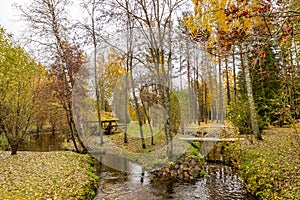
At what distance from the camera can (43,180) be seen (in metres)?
5.46

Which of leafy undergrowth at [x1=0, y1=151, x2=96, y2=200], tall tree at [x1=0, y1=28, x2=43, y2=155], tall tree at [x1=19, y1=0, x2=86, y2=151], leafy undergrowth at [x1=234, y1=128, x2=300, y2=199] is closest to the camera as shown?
leafy undergrowth at [x1=234, y1=128, x2=300, y2=199]

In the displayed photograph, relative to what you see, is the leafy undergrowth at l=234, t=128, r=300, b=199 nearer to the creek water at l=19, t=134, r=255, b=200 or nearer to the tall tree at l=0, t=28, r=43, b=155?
the creek water at l=19, t=134, r=255, b=200

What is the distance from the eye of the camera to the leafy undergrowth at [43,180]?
15.2 ft

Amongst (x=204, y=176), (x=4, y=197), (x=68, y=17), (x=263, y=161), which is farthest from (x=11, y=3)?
(x=263, y=161)

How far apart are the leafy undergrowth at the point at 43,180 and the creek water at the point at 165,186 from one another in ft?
1.87

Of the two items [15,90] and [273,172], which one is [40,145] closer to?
[15,90]

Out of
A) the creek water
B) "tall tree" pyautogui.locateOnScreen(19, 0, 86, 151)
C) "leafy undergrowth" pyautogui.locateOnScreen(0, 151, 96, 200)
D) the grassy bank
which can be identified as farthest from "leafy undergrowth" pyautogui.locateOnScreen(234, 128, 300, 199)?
"tall tree" pyautogui.locateOnScreen(19, 0, 86, 151)

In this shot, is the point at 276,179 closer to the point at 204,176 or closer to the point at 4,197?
the point at 204,176

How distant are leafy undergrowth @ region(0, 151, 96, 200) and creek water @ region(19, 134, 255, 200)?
571 millimetres

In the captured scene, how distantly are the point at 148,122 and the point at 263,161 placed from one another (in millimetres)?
6759

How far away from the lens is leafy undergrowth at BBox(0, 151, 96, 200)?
4.64m

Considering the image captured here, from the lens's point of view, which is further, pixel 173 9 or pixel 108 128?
pixel 108 128

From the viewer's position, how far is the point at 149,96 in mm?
11172

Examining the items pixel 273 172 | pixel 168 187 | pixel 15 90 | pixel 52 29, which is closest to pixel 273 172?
pixel 273 172
